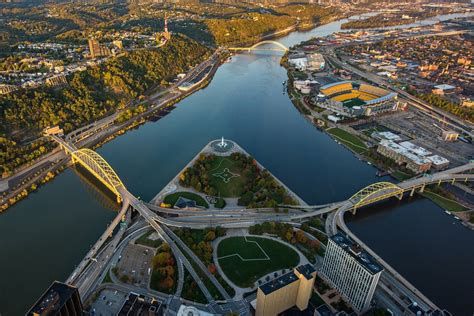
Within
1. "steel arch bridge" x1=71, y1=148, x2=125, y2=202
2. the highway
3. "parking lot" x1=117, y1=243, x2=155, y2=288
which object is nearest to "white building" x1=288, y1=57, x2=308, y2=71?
the highway

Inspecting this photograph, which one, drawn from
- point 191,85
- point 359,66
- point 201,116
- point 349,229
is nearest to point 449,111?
point 359,66

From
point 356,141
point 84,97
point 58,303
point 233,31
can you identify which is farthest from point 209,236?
point 233,31

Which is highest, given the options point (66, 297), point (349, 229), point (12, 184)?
point (66, 297)

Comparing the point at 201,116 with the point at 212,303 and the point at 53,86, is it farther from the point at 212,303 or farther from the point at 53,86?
the point at 212,303

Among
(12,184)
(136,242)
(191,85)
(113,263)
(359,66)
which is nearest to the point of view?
(113,263)

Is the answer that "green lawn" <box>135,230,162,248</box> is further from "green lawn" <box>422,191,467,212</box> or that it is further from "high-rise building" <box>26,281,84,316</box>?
"green lawn" <box>422,191,467,212</box>
